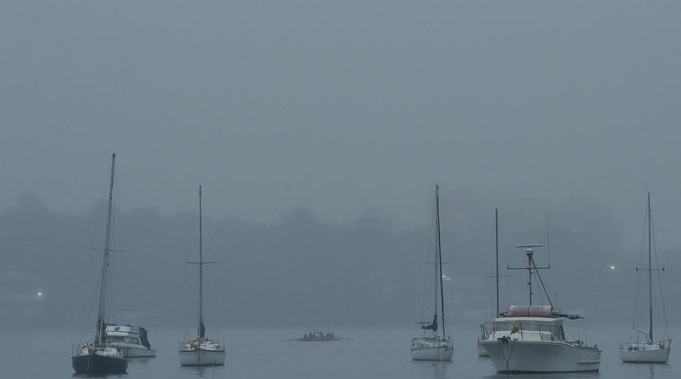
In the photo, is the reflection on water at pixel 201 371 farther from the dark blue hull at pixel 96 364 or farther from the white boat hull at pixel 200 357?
the dark blue hull at pixel 96 364

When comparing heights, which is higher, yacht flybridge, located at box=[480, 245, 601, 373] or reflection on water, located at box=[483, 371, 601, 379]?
yacht flybridge, located at box=[480, 245, 601, 373]

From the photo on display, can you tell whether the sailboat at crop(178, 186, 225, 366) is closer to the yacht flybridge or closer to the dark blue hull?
the dark blue hull

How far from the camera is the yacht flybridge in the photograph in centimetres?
7056

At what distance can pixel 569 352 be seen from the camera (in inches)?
2852

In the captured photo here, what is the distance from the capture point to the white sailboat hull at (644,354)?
98750 mm

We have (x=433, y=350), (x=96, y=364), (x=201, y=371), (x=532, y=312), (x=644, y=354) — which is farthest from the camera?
(x=644, y=354)

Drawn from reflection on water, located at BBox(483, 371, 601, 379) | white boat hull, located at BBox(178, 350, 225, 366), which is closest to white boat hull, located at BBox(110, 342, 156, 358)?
white boat hull, located at BBox(178, 350, 225, 366)

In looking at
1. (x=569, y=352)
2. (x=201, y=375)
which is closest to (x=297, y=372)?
(x=201, y=375)

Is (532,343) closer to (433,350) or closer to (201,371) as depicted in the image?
(433,350)

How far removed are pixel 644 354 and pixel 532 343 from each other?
31929 mm

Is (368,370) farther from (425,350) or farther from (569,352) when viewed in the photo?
(569,352)

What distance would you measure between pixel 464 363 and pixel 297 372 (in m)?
16.6

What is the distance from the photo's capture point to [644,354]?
324 feet

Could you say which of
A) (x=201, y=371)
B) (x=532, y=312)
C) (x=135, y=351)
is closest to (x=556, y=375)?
(x=532, y=312)
